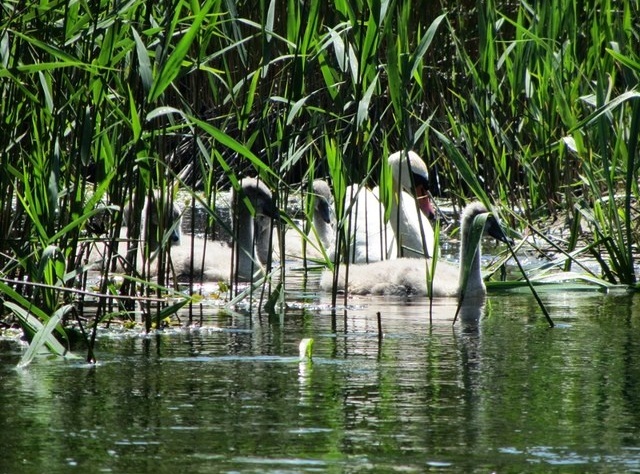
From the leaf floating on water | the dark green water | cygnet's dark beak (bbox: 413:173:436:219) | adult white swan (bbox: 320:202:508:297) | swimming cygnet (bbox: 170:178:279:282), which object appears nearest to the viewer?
the dark green water

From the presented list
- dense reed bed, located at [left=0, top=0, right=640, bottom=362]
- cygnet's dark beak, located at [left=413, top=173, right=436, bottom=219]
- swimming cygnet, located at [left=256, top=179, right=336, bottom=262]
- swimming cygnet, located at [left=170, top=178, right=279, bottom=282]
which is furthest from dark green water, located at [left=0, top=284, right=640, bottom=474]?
cygnet's dark beak, located at [left=413, top=173, right=436, bottom=219]

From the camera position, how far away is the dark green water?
306 cm

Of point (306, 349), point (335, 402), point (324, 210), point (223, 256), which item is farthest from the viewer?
point (324, 210)

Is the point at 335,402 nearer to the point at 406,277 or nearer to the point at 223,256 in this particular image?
the point at 406,277

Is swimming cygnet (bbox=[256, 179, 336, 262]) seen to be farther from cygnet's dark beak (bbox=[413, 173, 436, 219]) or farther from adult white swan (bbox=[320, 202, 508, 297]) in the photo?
adult white swan (bbox=[320, 202, 508, 297])

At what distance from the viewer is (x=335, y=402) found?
3.69 meters

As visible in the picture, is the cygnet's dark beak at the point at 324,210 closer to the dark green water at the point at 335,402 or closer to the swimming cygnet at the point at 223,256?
the swimming cygnet at the point at 223,256

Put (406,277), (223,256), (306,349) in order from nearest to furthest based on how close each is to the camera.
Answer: (306,349)
(406,277)
(223,256)

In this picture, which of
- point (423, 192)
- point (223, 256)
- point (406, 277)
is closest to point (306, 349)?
point (406, 277)

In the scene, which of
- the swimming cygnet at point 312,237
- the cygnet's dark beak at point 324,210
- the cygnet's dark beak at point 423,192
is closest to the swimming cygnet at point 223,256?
the swimming cygnet at point 312,237

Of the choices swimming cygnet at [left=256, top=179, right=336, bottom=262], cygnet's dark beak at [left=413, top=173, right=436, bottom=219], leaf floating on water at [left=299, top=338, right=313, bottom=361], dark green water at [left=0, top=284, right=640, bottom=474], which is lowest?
dark green water at [left=0, top=284, right=640, bottom=474]

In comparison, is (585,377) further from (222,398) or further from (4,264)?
(4,264)

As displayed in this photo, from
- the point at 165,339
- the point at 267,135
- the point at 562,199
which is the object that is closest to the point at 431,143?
the point at 562,199

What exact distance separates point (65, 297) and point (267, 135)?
3.28 ft
